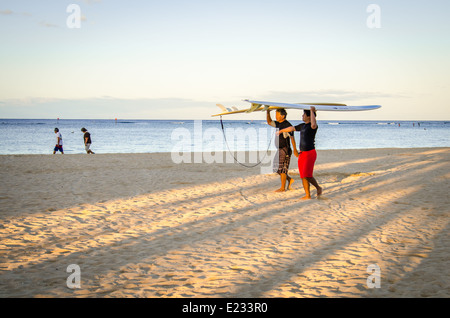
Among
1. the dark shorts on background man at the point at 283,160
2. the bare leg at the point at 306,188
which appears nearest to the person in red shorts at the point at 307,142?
the bare leg at the point at 306,188

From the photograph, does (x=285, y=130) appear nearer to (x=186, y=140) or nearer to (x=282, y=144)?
(x=282, y=144)

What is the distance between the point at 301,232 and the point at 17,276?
162 inches

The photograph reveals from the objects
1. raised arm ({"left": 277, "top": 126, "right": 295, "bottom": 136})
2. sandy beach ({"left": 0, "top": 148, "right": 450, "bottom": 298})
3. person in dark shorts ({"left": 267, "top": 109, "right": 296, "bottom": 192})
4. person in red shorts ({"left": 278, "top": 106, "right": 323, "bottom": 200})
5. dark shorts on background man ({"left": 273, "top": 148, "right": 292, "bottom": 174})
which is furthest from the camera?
dark shorts on background man ({"left": 273, "top": 148, "right": 292, "bottom": 174})

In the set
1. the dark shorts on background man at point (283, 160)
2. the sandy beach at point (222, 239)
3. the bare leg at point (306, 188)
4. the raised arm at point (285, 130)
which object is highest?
the raised arm at point (285, 130)

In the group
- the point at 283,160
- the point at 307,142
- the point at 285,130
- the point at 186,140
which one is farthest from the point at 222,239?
the point at 186,140

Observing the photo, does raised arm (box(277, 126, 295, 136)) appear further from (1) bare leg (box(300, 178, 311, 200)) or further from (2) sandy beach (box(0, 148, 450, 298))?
(2) sandy beach (box(0, 148, 450, 298))

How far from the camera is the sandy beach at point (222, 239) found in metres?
3.67

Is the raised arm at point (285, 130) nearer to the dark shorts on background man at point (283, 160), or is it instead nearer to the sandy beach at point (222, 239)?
the dark shorts on background man at point (283, 160)

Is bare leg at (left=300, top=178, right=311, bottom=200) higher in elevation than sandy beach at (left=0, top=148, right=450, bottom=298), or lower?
higher

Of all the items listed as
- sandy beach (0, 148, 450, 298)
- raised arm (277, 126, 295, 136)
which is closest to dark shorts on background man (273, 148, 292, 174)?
raised arm (277, 126, 295, 136)

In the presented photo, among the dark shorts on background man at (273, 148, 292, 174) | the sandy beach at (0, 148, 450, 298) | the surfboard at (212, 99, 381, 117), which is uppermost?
the surfboard at (212, 99, 381, 117)

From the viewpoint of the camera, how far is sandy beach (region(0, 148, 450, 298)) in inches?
145

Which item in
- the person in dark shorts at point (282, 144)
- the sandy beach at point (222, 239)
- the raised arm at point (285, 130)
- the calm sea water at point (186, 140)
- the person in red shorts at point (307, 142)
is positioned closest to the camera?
the sandy beach at point (222, 239)
